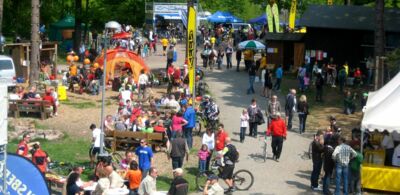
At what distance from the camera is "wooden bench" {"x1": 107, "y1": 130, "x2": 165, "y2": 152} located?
22.0m

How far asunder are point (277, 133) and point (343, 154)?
12.0 feet

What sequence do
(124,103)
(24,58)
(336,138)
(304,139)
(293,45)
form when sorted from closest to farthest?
(336,138) < (304,139) < (124,103) < (24,58) < (293,45)

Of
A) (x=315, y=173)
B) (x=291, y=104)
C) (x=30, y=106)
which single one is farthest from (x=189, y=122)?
(x=30, y=106)

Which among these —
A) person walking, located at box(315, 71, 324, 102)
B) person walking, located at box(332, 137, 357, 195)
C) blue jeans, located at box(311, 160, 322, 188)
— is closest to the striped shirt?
person walking, located at box(332, 137, 357, 195)

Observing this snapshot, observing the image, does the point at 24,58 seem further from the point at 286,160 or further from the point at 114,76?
the point at 286,160

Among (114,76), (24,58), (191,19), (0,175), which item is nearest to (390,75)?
(191,19)

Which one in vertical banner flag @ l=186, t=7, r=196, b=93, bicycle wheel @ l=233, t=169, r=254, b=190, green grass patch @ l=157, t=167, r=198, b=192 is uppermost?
vertical banner flag @ l=186, t=7, r=196, b=93

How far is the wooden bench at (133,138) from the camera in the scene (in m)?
22.0

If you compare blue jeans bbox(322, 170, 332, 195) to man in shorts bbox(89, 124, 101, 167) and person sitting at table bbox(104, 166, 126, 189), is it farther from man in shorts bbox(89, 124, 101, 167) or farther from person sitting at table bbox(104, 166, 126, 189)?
man in shorts bbox(89, 124, 101, 167)

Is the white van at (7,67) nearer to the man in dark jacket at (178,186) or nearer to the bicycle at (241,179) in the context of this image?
the bicycle at (241,179)

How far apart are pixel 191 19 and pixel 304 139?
564cm

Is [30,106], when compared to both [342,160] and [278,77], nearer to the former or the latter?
[278,77]

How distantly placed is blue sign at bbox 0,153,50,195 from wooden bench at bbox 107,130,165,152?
10.6 m

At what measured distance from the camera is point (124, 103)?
26.3 meters
